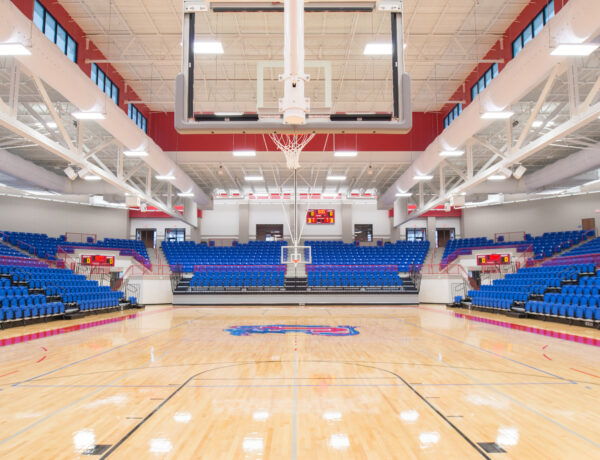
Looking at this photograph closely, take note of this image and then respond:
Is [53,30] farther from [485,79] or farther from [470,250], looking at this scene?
[470,250]

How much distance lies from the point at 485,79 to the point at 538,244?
12074 millimetres

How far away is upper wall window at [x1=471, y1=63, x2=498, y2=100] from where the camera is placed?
1341 cm

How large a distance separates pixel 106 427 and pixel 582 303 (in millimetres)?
12499

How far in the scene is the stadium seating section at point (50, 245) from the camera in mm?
20203

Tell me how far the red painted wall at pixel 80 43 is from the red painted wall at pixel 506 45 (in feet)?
38.6

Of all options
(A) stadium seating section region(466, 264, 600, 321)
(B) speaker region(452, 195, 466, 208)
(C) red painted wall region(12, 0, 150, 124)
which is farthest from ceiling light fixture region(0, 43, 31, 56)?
(A) stadium seating section region(466, 264, 600, 321)

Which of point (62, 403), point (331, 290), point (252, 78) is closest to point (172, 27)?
point (252, 78)

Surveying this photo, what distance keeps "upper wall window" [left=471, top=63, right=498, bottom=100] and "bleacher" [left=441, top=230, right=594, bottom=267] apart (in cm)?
1038

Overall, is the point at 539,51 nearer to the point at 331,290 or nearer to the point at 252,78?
the point at 252,78

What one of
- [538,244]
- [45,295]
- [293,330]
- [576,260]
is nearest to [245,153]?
[293,330]

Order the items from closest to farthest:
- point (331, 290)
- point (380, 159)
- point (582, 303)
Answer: point (582, 303) < point (380, 159) < point (331, 290)

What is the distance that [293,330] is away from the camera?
1131 cm

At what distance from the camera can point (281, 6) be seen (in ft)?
19.5

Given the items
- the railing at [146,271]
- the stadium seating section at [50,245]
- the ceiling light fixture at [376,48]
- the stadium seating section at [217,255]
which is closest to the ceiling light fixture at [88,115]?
the ceiling light fixture at [376,48]
